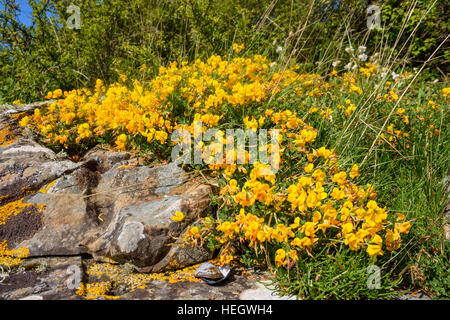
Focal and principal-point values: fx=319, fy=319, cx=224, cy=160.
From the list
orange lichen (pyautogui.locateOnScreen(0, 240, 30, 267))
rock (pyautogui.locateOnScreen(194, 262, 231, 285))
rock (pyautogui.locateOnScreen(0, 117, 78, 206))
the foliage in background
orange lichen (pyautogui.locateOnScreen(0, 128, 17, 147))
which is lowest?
rock (pyautogui.locateOnScreen(194, 262, 231, 285))

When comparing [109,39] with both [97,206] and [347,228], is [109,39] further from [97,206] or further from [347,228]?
[347,228]

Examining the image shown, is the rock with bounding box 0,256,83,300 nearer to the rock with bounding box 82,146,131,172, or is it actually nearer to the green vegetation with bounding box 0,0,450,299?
the green vegetation with bounding box 0,0,450,299

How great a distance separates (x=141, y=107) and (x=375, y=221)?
212cm

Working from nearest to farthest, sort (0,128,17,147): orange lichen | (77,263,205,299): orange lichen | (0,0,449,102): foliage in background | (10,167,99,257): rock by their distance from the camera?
(77,263,205,299): orange lichen, (10,167,99,257): rock, (0,128,17,147): orange lichen, (0,0,449,102): foliage in background

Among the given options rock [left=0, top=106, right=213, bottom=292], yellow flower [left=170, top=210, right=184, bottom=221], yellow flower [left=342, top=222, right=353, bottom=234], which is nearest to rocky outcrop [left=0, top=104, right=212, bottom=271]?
rock [left=0, top=106, right=213, bottom=292]

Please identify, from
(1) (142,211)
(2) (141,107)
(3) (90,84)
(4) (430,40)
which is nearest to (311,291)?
(1) (142,211)

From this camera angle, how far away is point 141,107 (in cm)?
291

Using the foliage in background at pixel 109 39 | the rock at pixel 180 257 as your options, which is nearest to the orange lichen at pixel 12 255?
the rock at pixel 180 257

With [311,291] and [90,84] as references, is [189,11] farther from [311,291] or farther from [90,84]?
[311,291]

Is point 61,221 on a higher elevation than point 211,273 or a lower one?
higher

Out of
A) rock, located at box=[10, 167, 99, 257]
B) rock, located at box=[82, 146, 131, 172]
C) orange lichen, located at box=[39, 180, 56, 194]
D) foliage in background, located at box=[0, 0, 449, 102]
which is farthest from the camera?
foliage in background, located at box=[0, 0, 449, 102]

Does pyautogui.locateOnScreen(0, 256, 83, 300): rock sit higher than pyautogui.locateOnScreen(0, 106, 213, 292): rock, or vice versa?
pyautogui.locateOnScreen(0, 106, 213, 292): rock

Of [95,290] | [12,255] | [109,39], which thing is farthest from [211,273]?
[109,39]

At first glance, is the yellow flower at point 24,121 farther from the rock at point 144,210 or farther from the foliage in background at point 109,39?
the foliage in background at point 109,39
